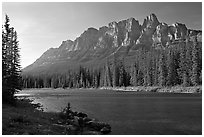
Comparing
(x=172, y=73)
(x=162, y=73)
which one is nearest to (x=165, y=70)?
(x=162, y=73)

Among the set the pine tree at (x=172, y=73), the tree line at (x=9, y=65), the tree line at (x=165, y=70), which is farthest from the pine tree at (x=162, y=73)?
the tree line at (x=9, y=65)

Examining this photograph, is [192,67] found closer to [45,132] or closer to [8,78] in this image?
[8,78]

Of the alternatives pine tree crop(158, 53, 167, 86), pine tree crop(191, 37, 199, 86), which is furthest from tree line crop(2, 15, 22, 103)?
pine tree crop(158, 53, 167, 86)

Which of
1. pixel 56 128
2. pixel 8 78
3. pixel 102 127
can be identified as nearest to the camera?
pixel 56 128

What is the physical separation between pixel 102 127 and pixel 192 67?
73094mm

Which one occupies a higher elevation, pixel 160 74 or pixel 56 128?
pixel 160 74

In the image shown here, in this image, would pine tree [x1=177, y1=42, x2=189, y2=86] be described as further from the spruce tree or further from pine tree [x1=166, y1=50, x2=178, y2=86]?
the spruce tree

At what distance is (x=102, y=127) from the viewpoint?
24.3 meters

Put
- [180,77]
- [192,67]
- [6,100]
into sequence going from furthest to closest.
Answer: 1. [180,77]
2. [192,67]
3. [6,100]

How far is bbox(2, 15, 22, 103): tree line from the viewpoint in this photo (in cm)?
3712

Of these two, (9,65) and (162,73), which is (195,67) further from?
(9,65)

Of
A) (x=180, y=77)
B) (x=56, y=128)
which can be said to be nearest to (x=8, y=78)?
(x=56, y=128)

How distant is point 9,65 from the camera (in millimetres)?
41875

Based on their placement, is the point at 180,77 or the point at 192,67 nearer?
the point at 192,67
